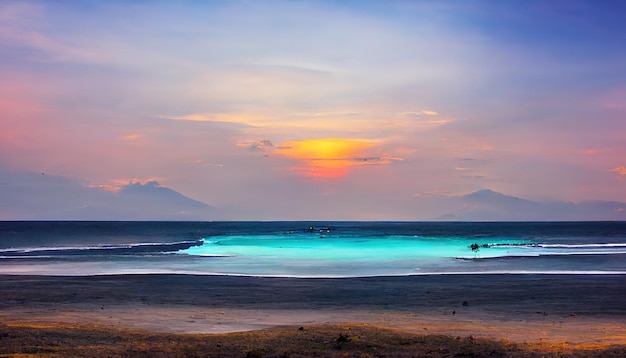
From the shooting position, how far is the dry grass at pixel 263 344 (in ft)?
50.6

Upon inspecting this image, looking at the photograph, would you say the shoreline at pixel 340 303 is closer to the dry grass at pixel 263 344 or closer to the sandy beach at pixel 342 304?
the sandy beach at pixel 342 304

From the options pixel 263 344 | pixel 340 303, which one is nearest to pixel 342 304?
pixel 340 303

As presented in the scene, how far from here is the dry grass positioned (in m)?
15.4

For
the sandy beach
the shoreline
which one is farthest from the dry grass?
the shoreline

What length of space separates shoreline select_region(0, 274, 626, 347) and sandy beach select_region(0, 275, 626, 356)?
39 millimetres

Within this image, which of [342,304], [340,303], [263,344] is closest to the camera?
[263,344]

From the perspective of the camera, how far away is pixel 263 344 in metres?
16.6

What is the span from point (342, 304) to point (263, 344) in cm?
1028

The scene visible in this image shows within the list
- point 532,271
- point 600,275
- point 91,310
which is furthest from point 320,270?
point 91,310

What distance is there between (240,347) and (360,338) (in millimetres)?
3265

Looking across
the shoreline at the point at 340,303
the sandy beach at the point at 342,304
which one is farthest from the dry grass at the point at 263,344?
the shoreline at the point at 340,303

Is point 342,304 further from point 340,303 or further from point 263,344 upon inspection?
point 263,344

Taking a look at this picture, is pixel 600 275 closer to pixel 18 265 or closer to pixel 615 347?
pixel 615 347

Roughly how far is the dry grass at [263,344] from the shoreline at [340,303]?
173 centimetres
